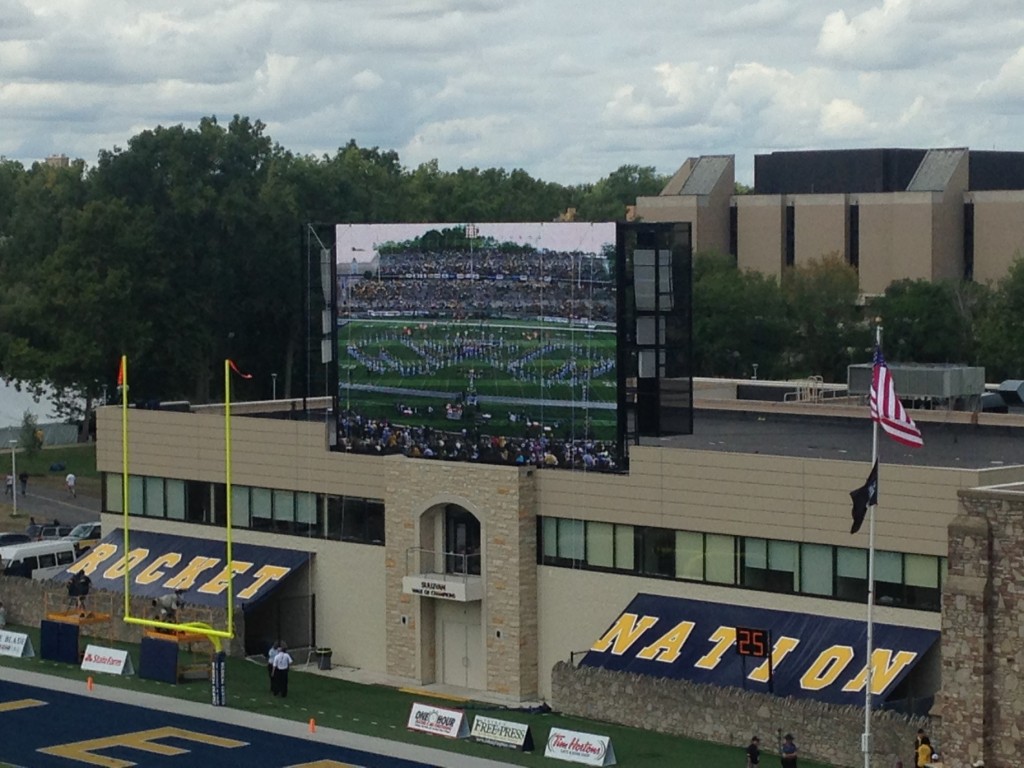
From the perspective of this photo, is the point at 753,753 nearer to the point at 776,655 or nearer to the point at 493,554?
the point at 776,655

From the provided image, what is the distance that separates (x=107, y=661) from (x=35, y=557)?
15.8 m

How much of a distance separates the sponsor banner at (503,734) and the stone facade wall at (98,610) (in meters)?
11.6

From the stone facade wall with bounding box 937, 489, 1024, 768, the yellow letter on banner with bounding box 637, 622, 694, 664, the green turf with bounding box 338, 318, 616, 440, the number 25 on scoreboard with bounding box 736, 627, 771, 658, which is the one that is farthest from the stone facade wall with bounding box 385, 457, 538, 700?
the stone facade wall with bounding box 937, 489, 1024, 768

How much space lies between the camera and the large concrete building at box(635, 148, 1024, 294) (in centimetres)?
11756

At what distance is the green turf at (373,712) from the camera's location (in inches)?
1629

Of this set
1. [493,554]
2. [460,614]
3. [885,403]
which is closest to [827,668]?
[885,403]

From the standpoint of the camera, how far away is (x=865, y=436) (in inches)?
2130

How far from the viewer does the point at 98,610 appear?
184 feet

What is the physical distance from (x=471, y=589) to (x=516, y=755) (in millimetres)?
7626

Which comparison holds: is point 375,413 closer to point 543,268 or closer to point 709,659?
point 543,268

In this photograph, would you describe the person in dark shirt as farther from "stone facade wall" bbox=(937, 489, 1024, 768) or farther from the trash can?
the trash can

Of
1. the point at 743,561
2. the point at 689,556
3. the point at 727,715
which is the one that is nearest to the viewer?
the point at 727,715

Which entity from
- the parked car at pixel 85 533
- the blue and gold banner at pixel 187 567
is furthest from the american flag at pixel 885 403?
the parked car at pixel 85 533

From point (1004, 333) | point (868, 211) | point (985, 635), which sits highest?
point (868, 211)
